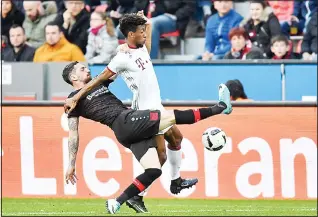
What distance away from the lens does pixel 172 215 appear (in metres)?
12.8

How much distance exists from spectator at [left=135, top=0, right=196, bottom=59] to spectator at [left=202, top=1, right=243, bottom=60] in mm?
731

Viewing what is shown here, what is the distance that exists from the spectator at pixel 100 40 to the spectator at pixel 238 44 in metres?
2.03

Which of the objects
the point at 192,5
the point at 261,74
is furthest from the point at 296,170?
the point at 192,5

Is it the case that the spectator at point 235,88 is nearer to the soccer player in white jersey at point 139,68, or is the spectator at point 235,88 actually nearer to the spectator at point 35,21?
the soccer player in white jersey at point 139,68

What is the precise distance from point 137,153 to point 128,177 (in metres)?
3.60

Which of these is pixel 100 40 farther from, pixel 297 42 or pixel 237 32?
pixel 297 42

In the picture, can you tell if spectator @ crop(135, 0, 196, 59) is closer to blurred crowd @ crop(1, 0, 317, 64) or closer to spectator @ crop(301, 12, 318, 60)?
blurred crowd @ crop(1, 0, 317, 64)

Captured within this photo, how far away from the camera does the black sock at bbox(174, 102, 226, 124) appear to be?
12492 mm

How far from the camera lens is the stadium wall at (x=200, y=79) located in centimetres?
1723

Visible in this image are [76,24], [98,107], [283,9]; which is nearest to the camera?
[98,107]

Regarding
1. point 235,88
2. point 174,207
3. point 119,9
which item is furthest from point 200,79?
point 174,207

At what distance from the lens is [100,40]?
1897 cm

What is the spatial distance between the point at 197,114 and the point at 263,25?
20.7 ft

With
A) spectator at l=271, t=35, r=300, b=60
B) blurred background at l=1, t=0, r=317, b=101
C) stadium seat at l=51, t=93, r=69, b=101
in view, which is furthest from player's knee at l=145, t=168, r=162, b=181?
spectator at l=271, t=35, r=300, b=60
